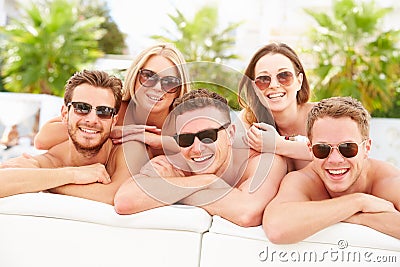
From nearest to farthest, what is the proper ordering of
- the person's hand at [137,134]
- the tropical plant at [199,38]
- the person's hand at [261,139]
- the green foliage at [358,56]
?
the person's hand at [261,139] < the person's hand at [137,134] < the green foliage at [358,56] < the tropical plant at [199,38]

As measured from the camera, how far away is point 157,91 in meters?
2.95

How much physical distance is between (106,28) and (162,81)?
16.6 m

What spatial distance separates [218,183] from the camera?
237 cm

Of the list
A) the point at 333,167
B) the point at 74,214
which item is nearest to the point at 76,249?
the point at 74,214

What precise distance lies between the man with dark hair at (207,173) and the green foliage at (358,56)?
758 cm

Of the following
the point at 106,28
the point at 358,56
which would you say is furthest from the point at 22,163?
the point at 106,28

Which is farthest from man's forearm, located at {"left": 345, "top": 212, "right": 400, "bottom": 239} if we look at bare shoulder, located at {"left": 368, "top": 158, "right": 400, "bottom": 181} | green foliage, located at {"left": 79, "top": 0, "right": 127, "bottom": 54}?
green foliage, located at {"left": 79, "top": 0, "right": 127, "bottom": 54}

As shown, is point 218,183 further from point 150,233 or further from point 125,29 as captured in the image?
point 125,29

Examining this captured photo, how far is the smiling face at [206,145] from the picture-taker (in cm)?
243

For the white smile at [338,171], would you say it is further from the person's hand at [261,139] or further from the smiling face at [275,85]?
the smiling face at [275,85]

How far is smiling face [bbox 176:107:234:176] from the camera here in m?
2.43

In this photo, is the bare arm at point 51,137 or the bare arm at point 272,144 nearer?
the bare arm at point 272,144

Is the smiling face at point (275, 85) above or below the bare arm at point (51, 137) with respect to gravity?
above

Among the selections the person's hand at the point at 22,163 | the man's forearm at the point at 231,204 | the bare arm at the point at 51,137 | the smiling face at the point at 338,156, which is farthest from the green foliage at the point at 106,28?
the smiling face at the point at 338,156
